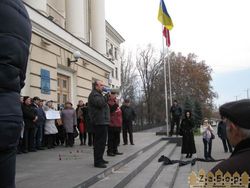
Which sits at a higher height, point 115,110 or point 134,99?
point 134,99

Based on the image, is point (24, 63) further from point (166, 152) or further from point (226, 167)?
point (166, 152)

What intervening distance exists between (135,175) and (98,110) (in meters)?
→ 1.91

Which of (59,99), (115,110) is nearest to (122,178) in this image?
(115,110)

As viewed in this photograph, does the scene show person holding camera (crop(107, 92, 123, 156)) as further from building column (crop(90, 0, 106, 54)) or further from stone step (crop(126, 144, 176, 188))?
building column (crop(90, 0, 106, 54))

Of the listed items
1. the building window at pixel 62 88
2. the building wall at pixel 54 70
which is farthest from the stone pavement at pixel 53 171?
the building window at pixel 62 88

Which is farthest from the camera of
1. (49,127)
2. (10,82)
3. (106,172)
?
(49,127)

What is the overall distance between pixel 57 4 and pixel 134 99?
4969 cm

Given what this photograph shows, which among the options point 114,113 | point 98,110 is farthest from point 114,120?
point 98,110

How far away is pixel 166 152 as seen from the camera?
17734 millimetres

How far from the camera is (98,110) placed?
9617mm

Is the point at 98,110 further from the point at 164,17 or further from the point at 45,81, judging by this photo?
the point at 164,17

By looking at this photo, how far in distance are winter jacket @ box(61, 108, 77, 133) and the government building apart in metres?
1.26

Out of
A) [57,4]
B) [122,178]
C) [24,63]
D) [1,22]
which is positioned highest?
[57,4]

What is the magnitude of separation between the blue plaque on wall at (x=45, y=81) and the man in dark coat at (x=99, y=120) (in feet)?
24.6
